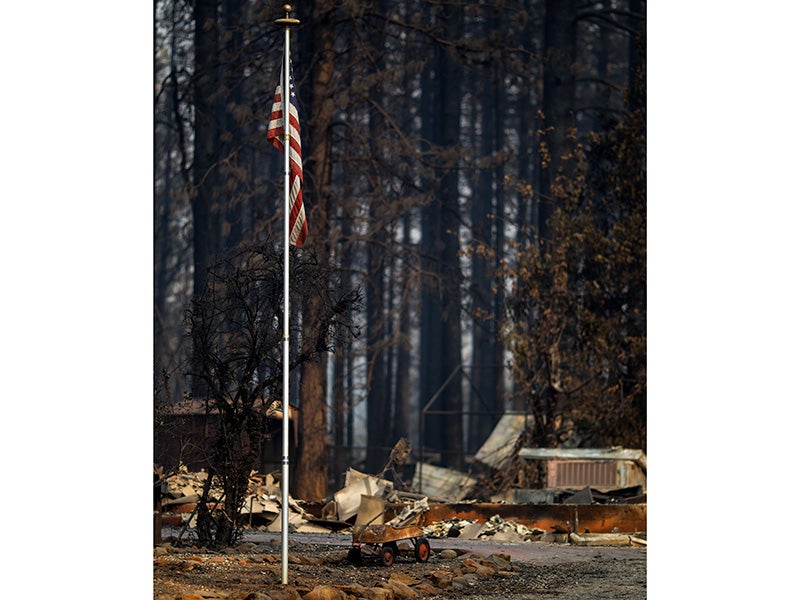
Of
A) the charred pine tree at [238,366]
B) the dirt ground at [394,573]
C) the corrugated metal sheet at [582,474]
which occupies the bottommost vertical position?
the dirt ground at [394,573]

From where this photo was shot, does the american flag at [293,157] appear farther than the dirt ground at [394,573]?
Yes

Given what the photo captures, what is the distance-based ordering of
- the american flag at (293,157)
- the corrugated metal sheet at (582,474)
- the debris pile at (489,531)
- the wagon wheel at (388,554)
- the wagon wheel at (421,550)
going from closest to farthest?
the american flag at (293,157) < the wagon wheel at (388,554) < the wagon wheel at (421,550) < the debris pile at (489,531) < the corrugated metal sheet at (582,474)

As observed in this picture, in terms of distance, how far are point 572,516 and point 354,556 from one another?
4.25 meters

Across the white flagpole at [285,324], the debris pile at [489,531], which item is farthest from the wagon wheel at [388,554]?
the debris pile at [489,531]

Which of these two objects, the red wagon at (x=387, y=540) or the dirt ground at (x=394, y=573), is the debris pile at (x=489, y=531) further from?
the red wagon at (x=387, y=540)

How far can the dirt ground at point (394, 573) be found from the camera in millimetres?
11617

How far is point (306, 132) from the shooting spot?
71.3ft

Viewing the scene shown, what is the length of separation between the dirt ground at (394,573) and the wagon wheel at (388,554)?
3.6 inches

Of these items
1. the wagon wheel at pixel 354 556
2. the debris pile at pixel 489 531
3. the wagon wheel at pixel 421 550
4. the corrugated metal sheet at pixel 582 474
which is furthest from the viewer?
the corrugated metal sheet at pixel 582 474

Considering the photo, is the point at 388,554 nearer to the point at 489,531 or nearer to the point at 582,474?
the point at 489,531

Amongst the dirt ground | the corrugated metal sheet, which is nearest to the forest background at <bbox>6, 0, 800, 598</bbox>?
the dirt ground
